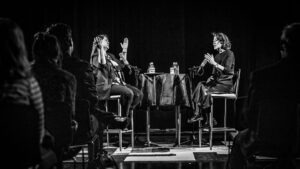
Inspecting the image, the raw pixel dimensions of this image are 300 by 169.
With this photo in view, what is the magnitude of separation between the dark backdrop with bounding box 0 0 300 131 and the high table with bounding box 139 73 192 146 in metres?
1.47

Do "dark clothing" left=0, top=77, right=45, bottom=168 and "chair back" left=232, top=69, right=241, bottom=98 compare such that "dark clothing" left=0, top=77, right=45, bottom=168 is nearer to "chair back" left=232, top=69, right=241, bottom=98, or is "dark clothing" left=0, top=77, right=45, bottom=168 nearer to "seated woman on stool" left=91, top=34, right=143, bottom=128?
"seated woman on stool" left=91, top=34, right=143, bottom=128

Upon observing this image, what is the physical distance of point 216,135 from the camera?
248 inches

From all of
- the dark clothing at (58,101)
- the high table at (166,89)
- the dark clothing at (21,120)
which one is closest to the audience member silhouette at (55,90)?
the dark clothing at (58,101)

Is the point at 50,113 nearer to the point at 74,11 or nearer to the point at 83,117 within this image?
the point at 83,117

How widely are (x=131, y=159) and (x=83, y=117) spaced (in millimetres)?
1548

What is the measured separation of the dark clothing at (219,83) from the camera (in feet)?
17.2

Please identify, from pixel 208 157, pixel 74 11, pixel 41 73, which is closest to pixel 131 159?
pixel 208 157

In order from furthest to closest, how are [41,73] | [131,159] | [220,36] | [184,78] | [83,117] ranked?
[220,36], [184,78], [131,159], [83,117], [41,73]

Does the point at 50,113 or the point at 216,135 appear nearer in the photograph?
the point at 50,113

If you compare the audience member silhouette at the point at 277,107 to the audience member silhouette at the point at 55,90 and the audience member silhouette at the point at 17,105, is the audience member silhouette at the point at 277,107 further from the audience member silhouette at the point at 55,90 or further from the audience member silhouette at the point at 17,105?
the audience member silhouette at the point at 17,105

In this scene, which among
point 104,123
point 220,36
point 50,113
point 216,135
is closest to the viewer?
point 50,113

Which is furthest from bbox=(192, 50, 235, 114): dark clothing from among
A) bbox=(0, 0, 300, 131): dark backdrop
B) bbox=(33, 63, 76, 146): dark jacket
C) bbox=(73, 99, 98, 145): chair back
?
bbox=(33, 63, 76, 146): dark jacket

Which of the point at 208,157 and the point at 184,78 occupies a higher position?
the point at 184,78

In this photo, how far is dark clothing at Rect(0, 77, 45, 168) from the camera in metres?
1.81
